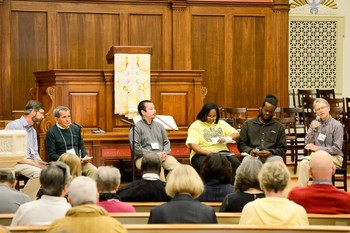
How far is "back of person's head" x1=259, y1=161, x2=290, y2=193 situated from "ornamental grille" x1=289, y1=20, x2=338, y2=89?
37.5 ft

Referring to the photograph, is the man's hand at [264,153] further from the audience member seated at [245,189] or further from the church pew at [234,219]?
the church pew at [234,219]

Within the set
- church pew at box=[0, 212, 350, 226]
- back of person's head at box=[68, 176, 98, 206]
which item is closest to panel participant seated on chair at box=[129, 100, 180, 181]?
church pew at box=[0, 212, 350, 226]

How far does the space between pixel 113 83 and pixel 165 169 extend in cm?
180

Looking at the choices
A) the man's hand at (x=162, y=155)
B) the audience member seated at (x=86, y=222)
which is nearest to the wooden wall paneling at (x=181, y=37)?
the man's hand at (x=162, y=155)

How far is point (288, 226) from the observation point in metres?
3.81

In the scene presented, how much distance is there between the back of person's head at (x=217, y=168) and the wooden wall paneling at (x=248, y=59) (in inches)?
304

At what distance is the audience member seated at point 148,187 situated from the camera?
5656 millimetres

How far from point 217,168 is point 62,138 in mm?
3019

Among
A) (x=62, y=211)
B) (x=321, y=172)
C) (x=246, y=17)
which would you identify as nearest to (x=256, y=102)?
(x=246, y=17)

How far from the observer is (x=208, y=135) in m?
8.29

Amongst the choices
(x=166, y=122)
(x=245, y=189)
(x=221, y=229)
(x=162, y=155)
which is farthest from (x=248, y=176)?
(x=166, y=122)

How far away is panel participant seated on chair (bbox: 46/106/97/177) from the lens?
7918mm

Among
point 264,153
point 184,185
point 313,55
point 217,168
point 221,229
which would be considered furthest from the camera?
point 313,55

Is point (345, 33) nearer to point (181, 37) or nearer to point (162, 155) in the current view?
point (181, 37)
